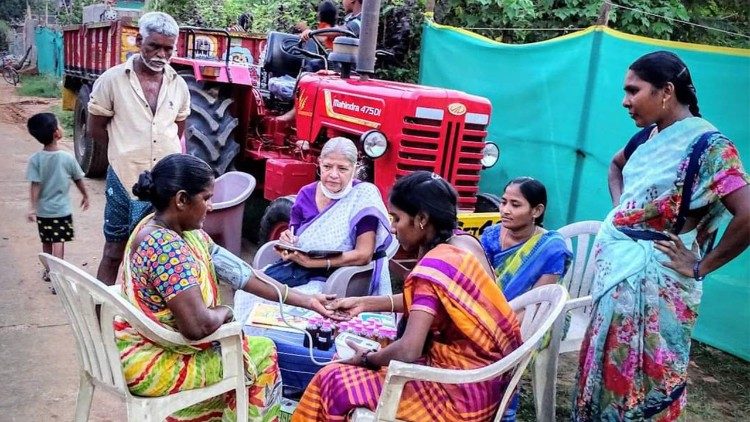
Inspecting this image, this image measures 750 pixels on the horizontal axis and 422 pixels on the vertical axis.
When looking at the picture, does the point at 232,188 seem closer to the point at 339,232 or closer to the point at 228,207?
the point at 228,207

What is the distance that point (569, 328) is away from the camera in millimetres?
3375

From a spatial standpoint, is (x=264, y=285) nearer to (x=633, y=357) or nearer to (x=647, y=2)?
(x=633, y=357)

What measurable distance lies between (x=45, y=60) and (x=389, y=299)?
971 inches

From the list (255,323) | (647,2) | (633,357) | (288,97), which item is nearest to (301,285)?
(255,323)

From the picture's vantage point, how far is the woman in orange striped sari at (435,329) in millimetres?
2041

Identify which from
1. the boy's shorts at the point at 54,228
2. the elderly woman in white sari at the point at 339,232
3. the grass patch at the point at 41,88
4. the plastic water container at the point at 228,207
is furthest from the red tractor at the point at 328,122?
the grass patch at the point at 41,88

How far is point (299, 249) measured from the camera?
11.2 feet

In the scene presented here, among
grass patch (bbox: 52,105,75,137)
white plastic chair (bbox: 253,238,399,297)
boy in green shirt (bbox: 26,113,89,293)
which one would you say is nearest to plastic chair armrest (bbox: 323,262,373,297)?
white plastic chair (bbox: 253,238,399,297)

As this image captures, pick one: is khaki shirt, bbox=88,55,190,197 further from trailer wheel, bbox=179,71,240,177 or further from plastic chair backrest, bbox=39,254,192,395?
trailer wheel, bbox=179,71,240,177

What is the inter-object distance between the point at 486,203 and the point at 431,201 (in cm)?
274

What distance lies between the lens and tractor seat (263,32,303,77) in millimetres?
5930

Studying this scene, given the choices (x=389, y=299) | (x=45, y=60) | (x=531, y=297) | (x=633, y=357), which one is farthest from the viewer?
(x=45, y=60)

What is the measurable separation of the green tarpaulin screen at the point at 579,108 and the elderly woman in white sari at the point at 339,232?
204 centimetres

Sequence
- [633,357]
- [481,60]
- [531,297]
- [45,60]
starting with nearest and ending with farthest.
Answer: [633,357] < [531,297] < [481,60] < [45,60]
